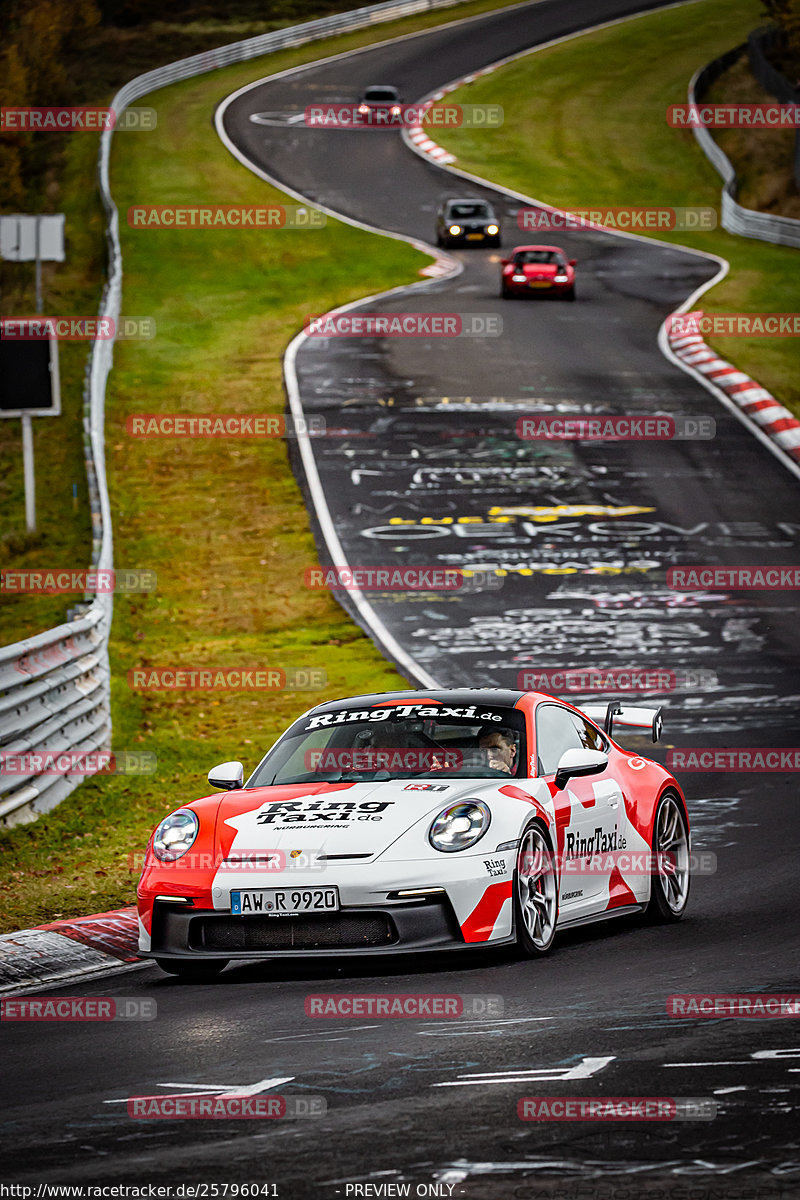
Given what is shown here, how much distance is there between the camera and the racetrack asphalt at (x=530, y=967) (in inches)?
212

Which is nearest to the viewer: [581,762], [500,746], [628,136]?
[581,762]

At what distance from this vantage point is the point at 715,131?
213 feet

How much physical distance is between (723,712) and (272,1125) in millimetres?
11804

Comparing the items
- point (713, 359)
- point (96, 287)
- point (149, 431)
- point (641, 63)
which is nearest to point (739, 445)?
point (713, 359)

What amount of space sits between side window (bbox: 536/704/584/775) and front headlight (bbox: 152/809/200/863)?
69.0 inches

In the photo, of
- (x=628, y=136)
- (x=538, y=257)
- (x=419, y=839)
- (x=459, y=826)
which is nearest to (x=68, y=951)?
(x=419, y=839)

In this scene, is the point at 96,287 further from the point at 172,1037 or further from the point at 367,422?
the point at 172,1037

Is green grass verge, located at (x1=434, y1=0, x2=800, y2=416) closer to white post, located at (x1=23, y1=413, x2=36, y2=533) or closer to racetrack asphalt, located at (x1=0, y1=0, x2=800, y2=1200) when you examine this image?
racetrack asphalt, located at (x1=0, y1=0, x2=800, y2=1200)

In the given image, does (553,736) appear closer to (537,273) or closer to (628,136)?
(537,273)

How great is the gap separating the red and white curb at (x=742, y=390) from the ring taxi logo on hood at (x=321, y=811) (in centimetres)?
2088

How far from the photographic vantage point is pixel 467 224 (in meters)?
46.5

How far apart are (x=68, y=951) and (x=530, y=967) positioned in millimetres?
2367

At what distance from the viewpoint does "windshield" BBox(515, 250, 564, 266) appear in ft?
134

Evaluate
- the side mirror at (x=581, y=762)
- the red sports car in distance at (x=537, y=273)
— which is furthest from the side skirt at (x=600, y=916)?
the red sports car in distance at (x=537, y=273)
